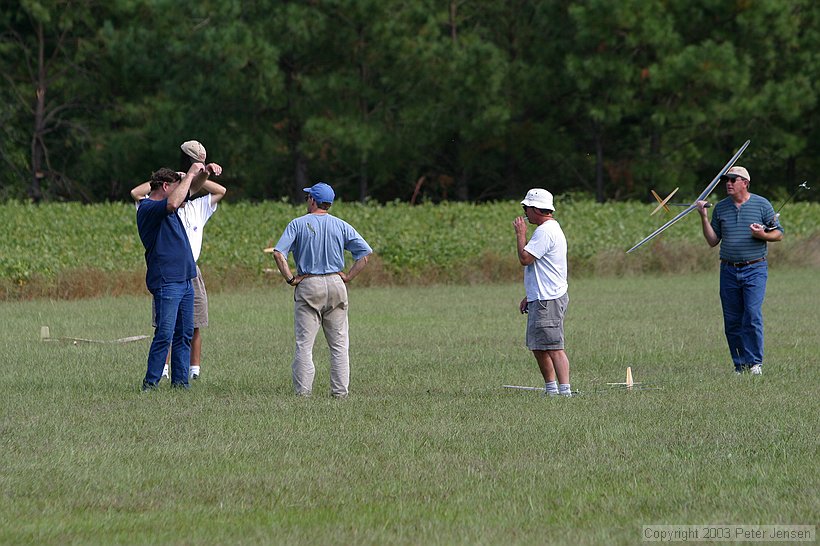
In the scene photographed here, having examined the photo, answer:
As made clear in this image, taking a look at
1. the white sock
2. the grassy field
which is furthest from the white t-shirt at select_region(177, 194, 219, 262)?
the white sock

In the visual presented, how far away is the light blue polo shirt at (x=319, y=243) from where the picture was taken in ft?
36.1

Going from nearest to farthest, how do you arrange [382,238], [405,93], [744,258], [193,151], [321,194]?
[321,194] → [193,151] → [744,258] → [382,238] → [405,93]

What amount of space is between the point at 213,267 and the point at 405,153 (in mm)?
13726

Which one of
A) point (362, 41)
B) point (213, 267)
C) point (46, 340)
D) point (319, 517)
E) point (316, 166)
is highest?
point (362, 41)

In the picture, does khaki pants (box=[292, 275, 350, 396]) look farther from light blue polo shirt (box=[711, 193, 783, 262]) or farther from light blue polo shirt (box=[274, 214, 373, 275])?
light blue polo shirt (box=[711, 193, 783, 262])

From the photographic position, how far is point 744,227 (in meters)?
12.9

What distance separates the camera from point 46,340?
1630cm

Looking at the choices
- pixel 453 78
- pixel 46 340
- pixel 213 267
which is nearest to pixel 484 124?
pixel 453 78

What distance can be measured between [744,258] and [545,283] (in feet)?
9.51

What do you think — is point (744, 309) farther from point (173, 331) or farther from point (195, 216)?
point (173, 331)

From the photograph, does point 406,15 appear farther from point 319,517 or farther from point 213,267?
point 319,517
